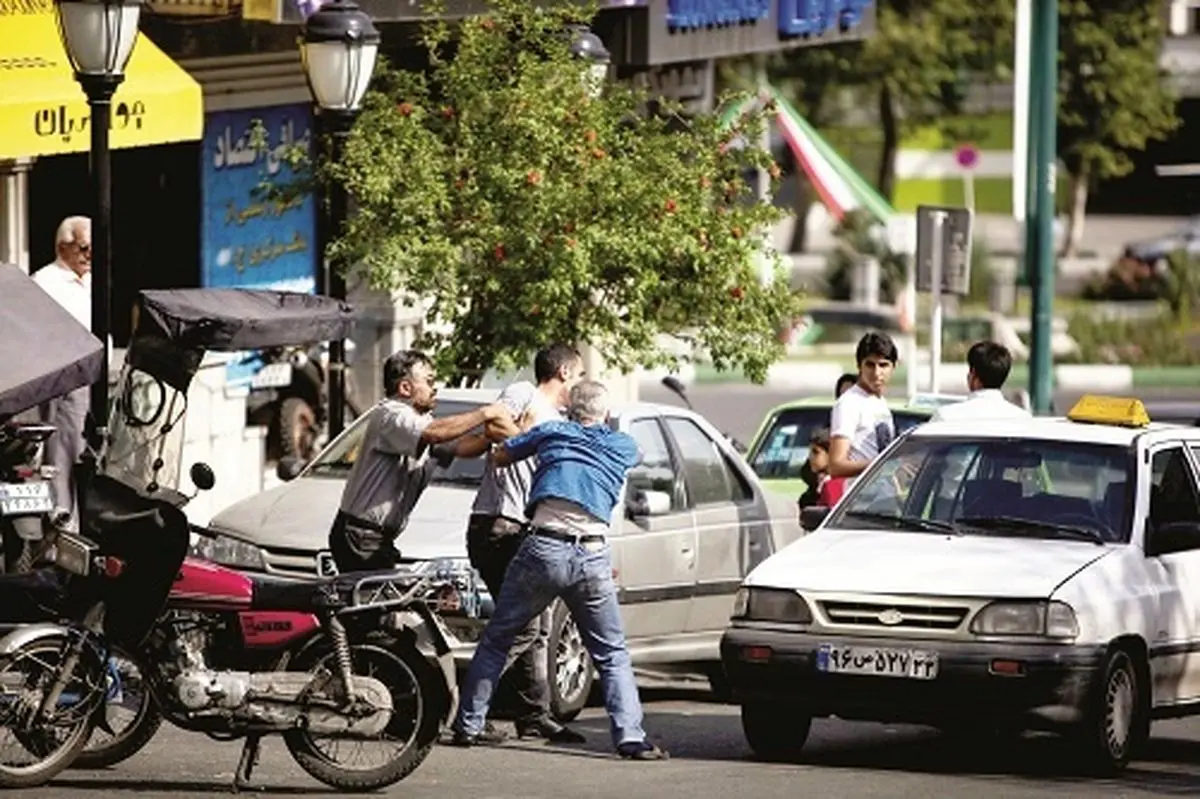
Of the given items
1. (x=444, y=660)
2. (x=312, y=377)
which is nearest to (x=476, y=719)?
(x=444, y=660)

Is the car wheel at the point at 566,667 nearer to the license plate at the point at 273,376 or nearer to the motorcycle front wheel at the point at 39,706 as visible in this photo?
the motorcycle front wheel at the point at 39,706

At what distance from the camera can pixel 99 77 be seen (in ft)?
55.0

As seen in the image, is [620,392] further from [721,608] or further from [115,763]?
[115,763]

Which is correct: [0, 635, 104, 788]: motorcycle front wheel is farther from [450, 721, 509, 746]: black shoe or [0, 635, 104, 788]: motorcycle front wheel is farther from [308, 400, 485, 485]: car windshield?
[308, 400, 485, 485]: car windshield

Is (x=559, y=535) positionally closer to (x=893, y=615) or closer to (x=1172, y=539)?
(x=893, y=615)

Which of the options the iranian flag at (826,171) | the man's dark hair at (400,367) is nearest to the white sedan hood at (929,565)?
the man's dark hair at (400,367)

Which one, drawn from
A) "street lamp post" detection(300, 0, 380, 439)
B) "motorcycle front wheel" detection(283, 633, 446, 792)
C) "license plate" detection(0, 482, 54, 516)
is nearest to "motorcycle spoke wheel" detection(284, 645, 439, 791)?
"motorcycle front wheel" detection(283, 633, 446, 792)

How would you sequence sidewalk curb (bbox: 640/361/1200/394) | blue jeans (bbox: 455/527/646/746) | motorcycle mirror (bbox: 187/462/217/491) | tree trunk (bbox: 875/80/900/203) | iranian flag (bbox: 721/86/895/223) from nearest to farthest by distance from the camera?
motorcycle mirror (bbox: 187/462/217/491) < blue jeans (bbox: 455/527/646/746) < iranian flag (bbox: 721/86/895/223) < sidewalk curb (bbox: 640/361/1200/394) < tree trunk (bbox: 875/80/900/203)

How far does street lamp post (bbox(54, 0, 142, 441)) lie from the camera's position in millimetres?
16594

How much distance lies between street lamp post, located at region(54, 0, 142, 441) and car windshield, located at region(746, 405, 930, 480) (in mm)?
6470

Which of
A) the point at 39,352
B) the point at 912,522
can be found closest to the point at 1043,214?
the point at 912,522

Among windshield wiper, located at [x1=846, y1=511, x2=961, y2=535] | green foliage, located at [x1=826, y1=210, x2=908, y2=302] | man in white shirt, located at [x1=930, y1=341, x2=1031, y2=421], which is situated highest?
man in white shirt, located at [x1=930, y1=341, x2=1031, y2=421]

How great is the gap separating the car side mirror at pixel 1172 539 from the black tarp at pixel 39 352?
4556 mm

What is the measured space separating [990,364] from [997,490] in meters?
1.67
